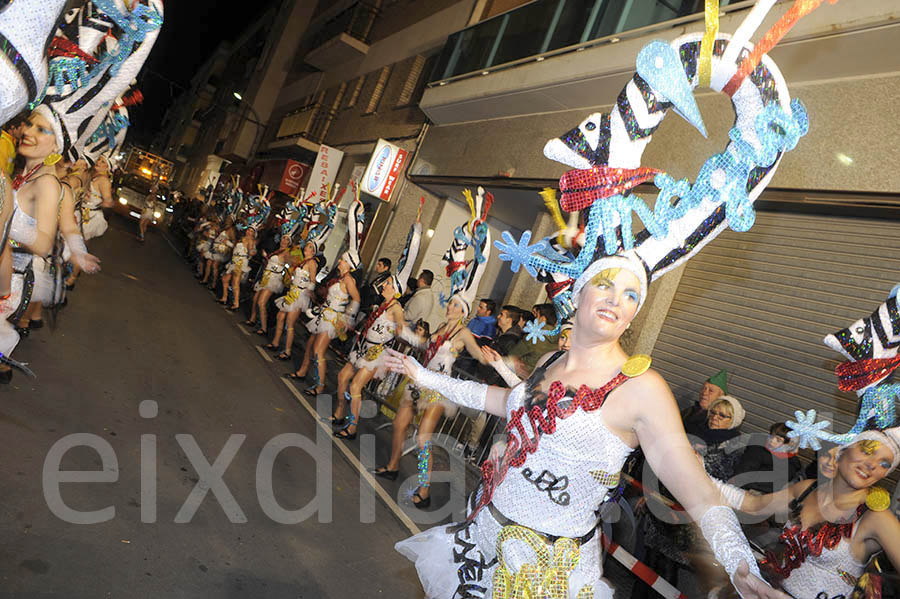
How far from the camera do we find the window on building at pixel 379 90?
63.9ft

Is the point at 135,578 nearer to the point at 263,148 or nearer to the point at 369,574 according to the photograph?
the point at 369,574

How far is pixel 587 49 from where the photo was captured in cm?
986

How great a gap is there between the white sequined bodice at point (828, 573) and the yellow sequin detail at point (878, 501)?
13 cm

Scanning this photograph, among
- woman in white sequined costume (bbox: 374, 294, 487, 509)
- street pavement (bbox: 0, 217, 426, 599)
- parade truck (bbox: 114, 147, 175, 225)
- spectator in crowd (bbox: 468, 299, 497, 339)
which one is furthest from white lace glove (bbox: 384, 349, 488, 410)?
parade truck (bbox: 114, 147, 175, 225)

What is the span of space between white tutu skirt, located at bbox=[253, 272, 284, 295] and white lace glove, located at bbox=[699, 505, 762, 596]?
1100cm

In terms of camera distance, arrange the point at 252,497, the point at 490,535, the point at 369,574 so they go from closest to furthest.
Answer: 1. the point at 490,535
2. the point at 369,574
3. the point at 252,497

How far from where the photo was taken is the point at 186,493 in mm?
4465

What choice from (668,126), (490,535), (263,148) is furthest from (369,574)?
(263,148)

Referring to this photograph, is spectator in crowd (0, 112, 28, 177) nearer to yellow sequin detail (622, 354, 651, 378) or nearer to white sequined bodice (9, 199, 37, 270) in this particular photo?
white sequined bodice (9, 199, 37, 270)

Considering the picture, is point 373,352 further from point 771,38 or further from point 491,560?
point 771,38

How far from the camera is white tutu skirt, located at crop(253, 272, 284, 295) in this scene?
12.0m

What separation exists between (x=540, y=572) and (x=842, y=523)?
2057 mm

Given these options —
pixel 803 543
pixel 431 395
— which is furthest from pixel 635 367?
pixel 431 395

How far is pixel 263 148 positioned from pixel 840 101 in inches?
1142
